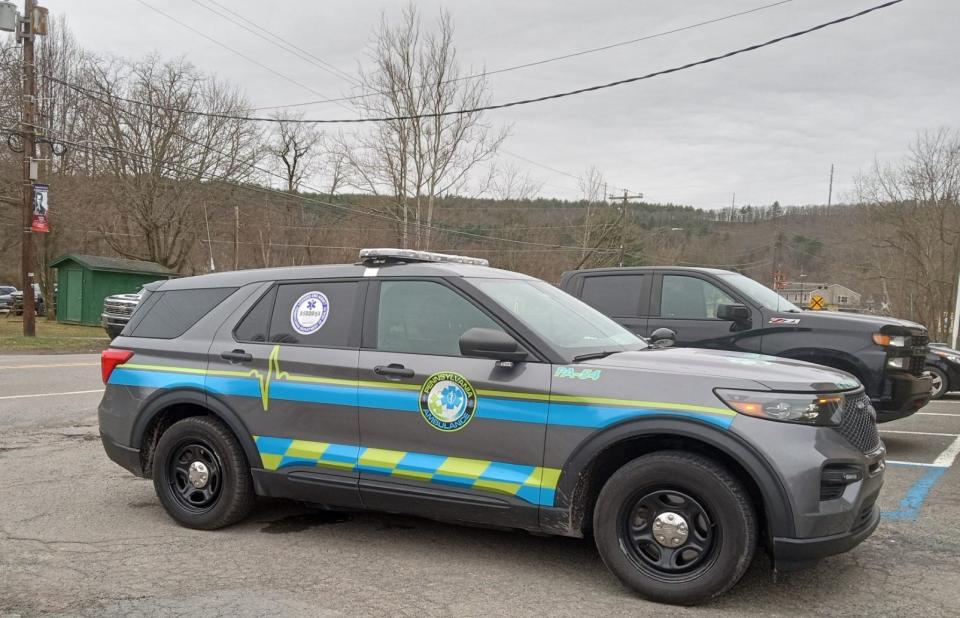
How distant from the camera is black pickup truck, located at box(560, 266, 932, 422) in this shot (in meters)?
7.02

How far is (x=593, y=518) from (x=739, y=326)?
446cm

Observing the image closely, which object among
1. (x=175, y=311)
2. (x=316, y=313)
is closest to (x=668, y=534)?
(x=316, y=313)

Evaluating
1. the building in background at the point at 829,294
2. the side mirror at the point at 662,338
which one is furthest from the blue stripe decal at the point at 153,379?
the building in background at the point at 829,294

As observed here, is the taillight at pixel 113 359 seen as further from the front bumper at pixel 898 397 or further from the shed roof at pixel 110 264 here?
the shed roof at pixel 110 264

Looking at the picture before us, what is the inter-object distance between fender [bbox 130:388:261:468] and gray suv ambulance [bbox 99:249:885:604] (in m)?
0.01

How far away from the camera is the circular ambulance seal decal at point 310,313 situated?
476 centimetres

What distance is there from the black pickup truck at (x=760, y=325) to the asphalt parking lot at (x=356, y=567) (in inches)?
47.5

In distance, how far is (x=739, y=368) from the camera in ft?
12.6

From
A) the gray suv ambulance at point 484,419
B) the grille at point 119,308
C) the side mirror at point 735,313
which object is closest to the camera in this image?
the gray suv ambulance at point 484,419

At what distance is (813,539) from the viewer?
3471mm

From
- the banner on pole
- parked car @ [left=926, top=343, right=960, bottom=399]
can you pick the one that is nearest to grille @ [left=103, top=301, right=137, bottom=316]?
the banner on pole

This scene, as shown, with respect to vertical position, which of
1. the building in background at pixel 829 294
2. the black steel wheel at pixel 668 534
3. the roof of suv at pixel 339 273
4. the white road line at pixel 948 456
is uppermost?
the building in background at pixel 829 294

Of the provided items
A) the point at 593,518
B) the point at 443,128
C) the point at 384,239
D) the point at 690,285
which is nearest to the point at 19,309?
the point at 384,239

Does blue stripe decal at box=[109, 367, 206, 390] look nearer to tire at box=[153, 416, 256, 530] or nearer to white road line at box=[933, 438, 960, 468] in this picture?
tire at box=[153, 416, 256, 530]
